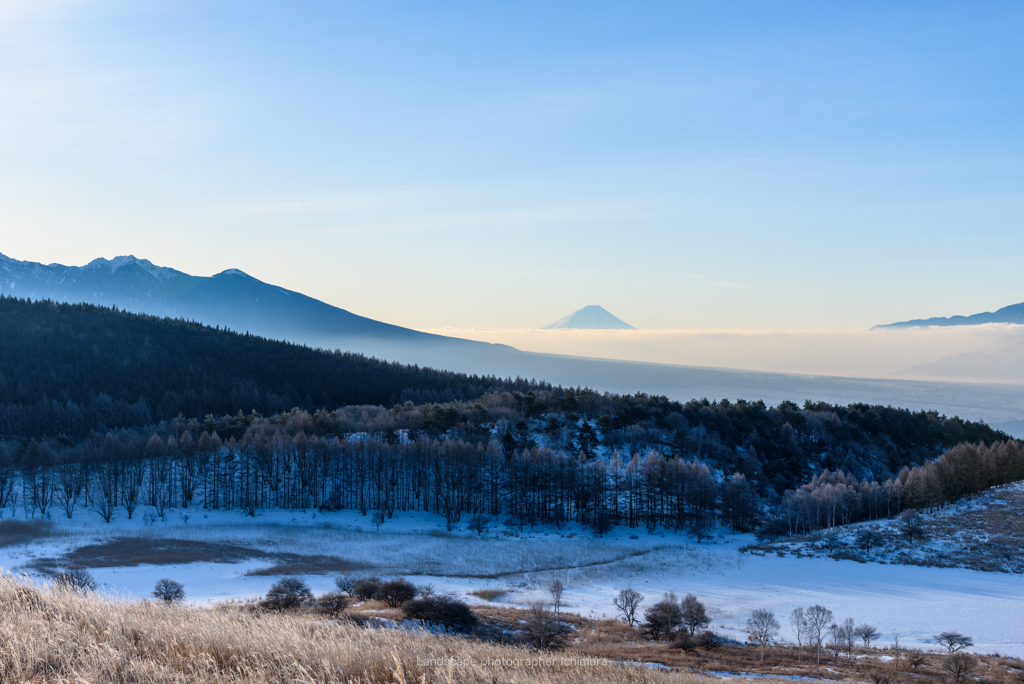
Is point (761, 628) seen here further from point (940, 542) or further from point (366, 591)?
point (940, 542)

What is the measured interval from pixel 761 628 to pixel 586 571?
25.5m

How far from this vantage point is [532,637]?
1378 inches

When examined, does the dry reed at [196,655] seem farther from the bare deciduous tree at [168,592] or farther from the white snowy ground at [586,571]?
the bare deciduous tree at [168,592]

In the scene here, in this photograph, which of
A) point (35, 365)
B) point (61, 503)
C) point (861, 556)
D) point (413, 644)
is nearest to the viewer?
point (413, 644)

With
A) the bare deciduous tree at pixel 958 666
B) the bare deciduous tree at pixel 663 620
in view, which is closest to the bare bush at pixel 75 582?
the bare deciduous tree at pixel 663 620

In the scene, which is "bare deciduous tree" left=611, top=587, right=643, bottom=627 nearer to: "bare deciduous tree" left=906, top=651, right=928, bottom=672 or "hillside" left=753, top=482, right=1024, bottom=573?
"bare deciduous tree" left=906, top=651, right=928, bottom=672

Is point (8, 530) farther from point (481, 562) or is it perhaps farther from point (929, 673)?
point (929, 673)

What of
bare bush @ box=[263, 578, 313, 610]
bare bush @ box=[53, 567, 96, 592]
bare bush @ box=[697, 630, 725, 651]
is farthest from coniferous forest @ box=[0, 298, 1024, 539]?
bare bush @ box=[53, 567, 96, 592]

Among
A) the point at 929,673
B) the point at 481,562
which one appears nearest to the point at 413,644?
the point at 929,673

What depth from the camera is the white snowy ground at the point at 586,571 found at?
48.9 meters

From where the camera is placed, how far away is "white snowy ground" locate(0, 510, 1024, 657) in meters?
48.9

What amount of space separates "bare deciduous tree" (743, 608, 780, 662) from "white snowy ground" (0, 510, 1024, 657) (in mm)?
963

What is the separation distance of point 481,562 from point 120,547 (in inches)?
1381

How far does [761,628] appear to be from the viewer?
4150 centimetres
